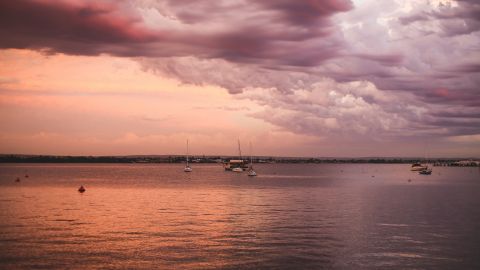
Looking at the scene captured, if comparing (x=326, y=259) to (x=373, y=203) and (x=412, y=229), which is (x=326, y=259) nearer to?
(x=412, y=229)

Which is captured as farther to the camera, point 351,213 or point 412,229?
point 351,213

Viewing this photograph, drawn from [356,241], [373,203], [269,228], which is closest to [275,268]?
[356,241]

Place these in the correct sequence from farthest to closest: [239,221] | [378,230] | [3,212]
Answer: [3,212] < [239,221] < [378,230]

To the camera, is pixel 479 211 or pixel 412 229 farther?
pixel 479 211

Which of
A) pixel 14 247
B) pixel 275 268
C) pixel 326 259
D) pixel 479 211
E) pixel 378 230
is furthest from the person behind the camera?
pixel 479 211

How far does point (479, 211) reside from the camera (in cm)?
7344

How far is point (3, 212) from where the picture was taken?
6700 cm

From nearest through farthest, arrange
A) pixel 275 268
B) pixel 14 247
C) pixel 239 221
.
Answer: pixel 275 268
pixel 14 247
pixel 239 221

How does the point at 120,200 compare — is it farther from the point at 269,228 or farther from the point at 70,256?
the point at 70,256

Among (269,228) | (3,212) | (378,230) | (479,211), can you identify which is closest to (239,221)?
(269,228)

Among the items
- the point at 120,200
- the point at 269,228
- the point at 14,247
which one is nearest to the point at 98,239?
the point at 14,247

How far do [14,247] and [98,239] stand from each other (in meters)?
7.09

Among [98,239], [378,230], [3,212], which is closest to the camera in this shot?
[98,239]

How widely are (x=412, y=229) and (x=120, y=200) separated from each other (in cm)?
5271
